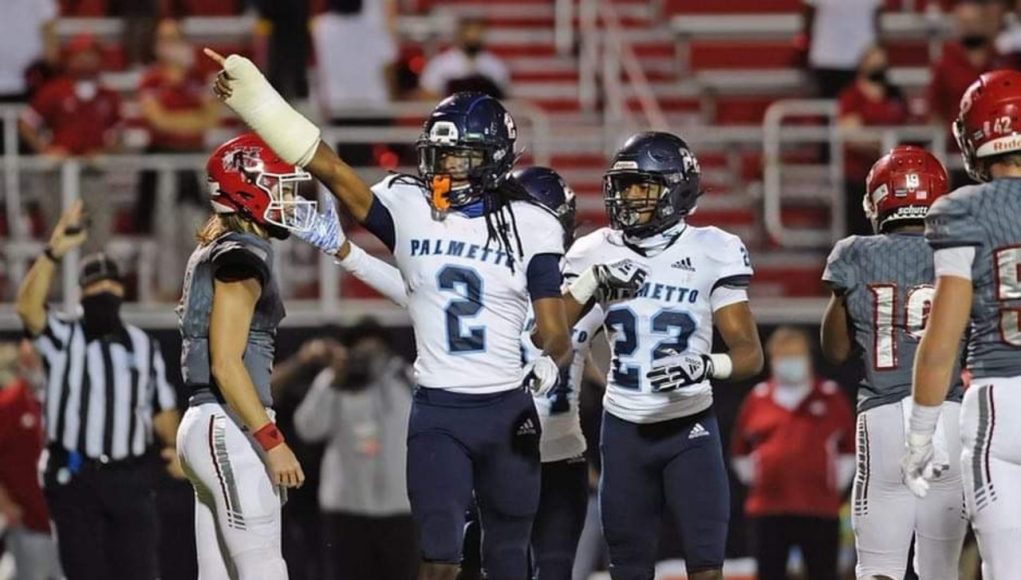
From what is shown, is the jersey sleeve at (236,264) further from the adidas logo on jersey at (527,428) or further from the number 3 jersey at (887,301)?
the number 3 jersey at (887,301)

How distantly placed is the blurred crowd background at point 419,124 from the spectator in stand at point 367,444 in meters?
0.02

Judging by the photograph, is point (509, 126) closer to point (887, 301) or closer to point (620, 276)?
point (620, 276)

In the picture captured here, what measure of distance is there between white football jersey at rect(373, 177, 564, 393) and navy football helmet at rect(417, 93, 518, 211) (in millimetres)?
85

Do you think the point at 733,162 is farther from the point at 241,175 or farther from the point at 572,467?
the point at 241,175

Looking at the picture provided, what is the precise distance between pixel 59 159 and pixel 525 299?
6137mm

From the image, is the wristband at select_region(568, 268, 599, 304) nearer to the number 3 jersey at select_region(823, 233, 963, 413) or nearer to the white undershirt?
the number 3 jersey at select_region(823, 233, 963, 413)

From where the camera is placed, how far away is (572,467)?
7.66 metres

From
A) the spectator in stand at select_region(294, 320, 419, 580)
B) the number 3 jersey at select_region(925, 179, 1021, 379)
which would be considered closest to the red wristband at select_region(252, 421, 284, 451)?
the number 3 jersey at select_region(925, 179, 1021, 379)

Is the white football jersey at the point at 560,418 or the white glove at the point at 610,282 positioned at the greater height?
the white glove at the point at 610,282

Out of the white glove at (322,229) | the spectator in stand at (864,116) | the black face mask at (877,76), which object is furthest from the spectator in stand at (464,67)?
the white glove at (322,229)

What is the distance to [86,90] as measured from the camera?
1275 centimetres

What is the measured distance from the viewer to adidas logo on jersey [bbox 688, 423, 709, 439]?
708cm

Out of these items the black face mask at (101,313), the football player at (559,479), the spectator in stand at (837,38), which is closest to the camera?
the football player at (559,479)

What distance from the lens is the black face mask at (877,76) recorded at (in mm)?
13039
